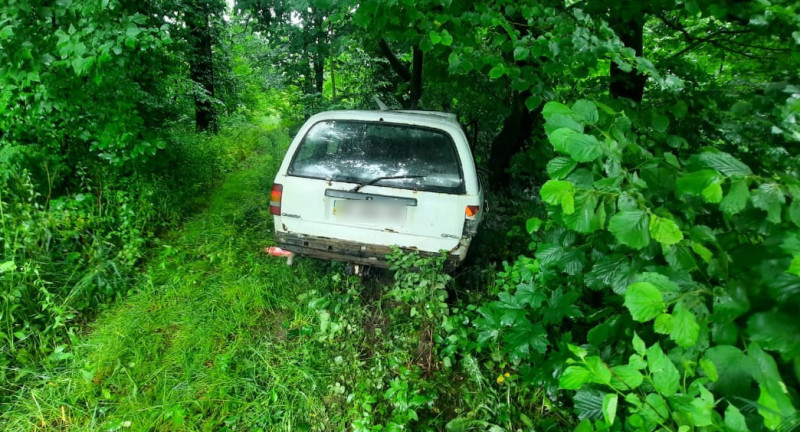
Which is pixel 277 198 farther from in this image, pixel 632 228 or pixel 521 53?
pixel 632 228

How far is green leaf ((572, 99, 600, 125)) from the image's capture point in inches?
53.6

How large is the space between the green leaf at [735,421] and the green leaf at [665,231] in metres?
0.44

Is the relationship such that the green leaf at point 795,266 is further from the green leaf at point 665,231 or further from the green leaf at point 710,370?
the green leaf at point 710,370

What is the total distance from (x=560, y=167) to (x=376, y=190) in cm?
175

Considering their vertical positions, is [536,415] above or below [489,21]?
below

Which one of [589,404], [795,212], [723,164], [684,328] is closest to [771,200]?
[795,212]

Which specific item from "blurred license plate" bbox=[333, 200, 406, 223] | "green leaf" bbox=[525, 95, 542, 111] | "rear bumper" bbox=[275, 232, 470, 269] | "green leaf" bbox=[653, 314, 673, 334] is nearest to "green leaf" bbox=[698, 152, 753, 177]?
"green leaf" bbox=[653, 314, 673, 334]

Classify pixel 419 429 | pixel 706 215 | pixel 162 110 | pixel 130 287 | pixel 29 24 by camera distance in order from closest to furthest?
pixel 706 215 → pixel 419 429 → pixel 29 24 → pixel 130 287 → pixel 162 110

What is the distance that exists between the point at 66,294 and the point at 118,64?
1.88 meters

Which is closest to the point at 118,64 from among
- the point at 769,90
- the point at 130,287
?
the point at 130,287

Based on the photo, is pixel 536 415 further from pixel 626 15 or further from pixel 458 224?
pixel 626 15

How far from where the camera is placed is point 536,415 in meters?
2.18

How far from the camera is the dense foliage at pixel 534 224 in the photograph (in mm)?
1079

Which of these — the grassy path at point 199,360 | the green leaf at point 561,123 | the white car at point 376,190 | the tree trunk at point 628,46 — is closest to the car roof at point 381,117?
the white car at point 376,190
